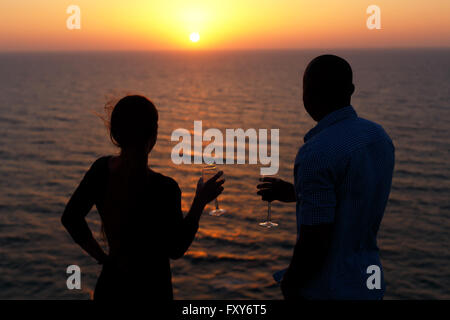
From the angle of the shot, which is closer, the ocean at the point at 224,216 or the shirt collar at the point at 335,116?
the shirt collar at the point at 335,116

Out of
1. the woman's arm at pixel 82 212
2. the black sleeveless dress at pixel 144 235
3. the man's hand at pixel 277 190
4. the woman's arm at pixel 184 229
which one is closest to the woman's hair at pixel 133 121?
the black sleeveless dress at pixel 144 235

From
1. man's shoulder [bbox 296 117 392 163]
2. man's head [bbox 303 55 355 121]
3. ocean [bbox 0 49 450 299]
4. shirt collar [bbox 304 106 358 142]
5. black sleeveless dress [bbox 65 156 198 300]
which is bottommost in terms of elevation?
ocean [bbox 0 49 450 299]

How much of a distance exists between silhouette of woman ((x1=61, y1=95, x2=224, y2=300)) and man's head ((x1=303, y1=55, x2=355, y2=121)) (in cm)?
96

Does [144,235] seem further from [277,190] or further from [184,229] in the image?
[277,190]

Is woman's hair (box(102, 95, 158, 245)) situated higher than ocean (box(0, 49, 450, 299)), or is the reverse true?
woman's hair (box(102, 95, 158, 245))

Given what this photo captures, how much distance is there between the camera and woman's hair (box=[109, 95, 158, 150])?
2621 mm

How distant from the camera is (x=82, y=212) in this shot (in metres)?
2.93

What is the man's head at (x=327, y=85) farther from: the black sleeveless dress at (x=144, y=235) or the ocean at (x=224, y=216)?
the ocean at (x=224, y=216)

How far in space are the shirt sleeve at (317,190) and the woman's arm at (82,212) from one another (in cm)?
137

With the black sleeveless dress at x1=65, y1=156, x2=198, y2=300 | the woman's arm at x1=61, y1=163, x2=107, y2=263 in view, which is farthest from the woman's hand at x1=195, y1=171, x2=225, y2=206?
the woman's arm at x1=61, y1=163, x2=107, y2=263

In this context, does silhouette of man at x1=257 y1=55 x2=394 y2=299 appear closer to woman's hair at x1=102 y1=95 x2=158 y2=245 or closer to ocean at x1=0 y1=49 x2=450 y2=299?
woman's hair at x1=102 y1=95 x2=158 y2=245

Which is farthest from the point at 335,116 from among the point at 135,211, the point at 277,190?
the point at 135,211

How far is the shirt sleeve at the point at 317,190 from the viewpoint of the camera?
7.66ft
